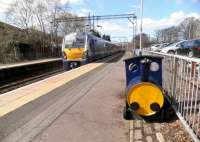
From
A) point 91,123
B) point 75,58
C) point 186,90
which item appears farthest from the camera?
point 75,58

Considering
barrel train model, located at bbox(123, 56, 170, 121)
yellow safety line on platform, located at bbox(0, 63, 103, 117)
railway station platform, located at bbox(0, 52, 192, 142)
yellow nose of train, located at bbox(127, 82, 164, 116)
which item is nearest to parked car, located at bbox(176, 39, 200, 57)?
yellow safety line on platform, located at bbox(0, 63, 103, 117)

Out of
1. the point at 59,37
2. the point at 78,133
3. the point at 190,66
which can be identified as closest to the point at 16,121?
the point at 78,133

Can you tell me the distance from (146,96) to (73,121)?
166cm

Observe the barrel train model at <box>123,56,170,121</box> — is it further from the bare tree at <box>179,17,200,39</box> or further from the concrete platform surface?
the bare tree at <box>179,17,200,39</box>

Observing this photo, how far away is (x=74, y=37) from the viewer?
29.1 m

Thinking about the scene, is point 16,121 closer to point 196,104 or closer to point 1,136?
point 1,136

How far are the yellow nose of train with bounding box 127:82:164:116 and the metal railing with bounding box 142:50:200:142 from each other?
16.9 inches

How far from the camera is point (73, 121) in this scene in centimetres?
731

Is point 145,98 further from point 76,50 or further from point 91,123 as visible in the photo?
point 76,50

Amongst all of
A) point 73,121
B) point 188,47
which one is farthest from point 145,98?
point 188,47

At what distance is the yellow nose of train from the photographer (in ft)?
23.4

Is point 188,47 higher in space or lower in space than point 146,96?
higher

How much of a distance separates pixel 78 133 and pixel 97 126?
0.64m

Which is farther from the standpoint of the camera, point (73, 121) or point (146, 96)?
point (73, 121)
